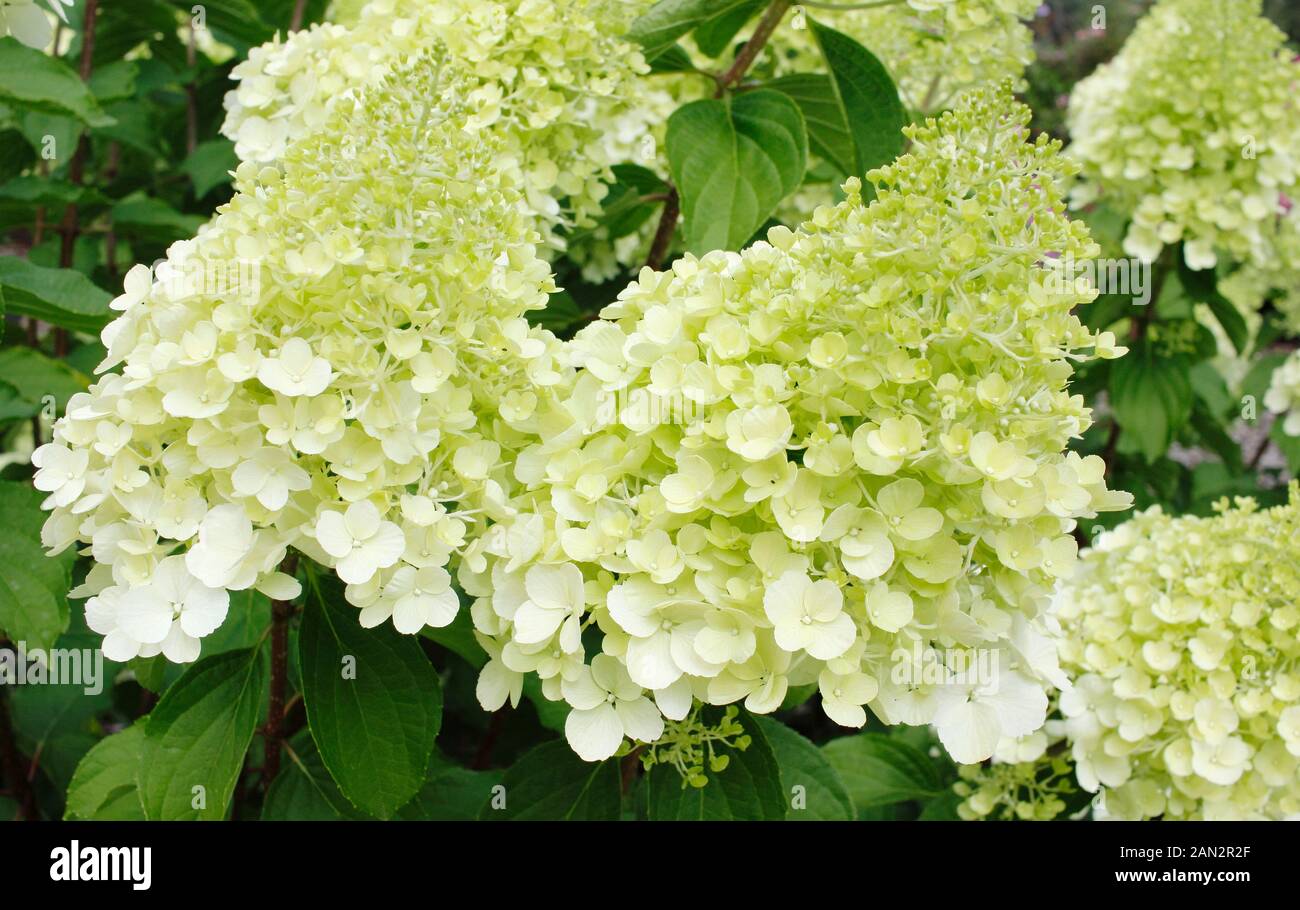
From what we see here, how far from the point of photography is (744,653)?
0.97 m

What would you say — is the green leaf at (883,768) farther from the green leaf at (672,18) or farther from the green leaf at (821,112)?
the green leaf at (672,18)

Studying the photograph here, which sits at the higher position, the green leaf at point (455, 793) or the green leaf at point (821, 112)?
the green leaf at point (821, 112)

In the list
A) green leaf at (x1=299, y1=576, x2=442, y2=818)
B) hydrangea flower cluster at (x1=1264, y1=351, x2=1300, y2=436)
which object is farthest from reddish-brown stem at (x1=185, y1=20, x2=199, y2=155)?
hydrangea flower cluster at (x1=1264, y1=351, x2=1300, y2=436)

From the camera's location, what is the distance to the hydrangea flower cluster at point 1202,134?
97.0 inches

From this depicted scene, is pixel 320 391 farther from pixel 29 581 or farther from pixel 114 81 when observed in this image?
pixel 114 81

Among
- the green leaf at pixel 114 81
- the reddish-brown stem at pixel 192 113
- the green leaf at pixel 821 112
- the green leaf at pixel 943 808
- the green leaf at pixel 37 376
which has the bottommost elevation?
the green leaf at pixel 943 808

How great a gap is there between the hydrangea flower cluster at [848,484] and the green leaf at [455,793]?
0.59 meters

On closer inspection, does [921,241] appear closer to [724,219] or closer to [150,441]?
[724,219]

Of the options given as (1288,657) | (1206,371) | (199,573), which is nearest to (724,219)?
(199,573)

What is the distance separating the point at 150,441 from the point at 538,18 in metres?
0.78

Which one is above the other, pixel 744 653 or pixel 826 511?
pixel 826 511

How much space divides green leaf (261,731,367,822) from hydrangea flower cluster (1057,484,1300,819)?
104 cm

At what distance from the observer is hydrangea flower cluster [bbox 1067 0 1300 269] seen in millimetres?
2465

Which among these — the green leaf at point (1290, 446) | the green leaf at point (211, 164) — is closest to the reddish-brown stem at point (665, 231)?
the green leaf at point (211, 164)
